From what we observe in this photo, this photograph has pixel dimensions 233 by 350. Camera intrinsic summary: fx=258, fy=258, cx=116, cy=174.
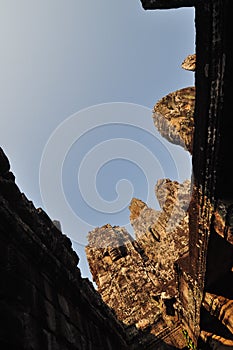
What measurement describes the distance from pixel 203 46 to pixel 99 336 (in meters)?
5.23

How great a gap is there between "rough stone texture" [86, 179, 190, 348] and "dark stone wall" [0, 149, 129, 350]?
6813 mm

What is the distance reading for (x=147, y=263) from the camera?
1167 inches

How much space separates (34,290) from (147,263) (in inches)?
1128

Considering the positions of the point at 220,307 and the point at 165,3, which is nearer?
the point at 165,3

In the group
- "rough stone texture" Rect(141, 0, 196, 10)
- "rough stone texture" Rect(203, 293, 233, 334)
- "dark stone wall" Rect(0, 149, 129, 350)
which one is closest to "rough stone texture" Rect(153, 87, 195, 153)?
"rough stone texture" Rect(203, 293, 233, 334)

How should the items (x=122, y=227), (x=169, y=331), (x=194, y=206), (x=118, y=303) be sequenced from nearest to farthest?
(x=194, y=206) → (x=169, y=331) → (x=118, y=303) → (x=122, y=227)

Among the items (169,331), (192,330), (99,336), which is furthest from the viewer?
(169,331)

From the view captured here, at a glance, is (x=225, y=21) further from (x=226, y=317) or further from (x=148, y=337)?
(x=148, y=337)

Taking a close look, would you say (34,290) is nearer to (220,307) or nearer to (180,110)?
(220,307)

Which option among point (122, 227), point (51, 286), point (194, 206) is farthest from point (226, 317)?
point (122, 227)

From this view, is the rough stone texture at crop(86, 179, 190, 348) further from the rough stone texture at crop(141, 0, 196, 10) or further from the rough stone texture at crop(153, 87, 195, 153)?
the rough stone texture at crop(141, 0, 196, 10)

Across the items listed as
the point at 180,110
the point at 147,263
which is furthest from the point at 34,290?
the point at 147,263

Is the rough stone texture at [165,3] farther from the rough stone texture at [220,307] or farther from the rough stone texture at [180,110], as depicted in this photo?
the rough stone texture at [180,110]

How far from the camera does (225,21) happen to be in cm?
336
